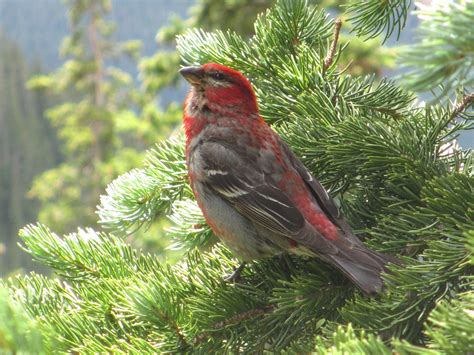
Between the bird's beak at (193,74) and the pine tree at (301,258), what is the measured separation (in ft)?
0.16

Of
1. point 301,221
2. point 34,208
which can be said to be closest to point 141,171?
point 301,221

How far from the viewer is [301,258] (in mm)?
2373

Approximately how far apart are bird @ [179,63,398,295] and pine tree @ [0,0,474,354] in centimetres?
7

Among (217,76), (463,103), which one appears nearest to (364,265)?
(463,103)

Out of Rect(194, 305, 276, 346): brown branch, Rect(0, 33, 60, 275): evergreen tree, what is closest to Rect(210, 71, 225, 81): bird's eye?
Rect(194, 305, 276, 346): brown branch

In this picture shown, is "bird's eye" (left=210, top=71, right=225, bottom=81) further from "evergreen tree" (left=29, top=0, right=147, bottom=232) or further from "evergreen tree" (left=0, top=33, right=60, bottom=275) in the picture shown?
"evergreen tree" (left=0, top=33, right=60, bottom=275)

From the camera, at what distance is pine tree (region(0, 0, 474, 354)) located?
1487 mm

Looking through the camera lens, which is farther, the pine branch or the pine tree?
the pine branch

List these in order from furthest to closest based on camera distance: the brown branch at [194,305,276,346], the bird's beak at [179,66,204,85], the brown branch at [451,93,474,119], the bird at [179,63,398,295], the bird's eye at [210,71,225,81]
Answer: the bird's beak at [179,66,204,85] < the bird's eye at [210,71,225,81] < the bird at [179,63,398,295] < the brown branch at [451,93,474,119] < the brown branch at [194,305,276,346]

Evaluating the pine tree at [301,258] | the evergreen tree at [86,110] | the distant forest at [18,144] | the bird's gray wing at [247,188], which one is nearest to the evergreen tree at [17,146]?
the distant forest at [18,144]

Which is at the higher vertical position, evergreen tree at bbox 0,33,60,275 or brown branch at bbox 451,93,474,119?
evergreen tree at bbox 0,33,60,275

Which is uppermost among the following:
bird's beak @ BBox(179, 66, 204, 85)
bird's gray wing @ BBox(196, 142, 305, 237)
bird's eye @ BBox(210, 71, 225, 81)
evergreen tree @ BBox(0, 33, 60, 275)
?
evergreen tree @ BBox(0, 33, 60, 275)

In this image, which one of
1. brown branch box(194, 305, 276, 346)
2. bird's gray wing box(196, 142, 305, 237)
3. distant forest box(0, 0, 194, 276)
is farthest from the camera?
distant forest box(0, 0, 194, 276)

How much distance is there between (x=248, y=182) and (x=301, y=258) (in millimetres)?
509
